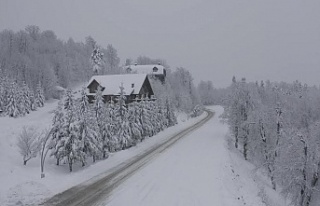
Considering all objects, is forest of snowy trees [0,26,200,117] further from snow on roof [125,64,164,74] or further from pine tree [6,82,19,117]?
snow on roof [125,64,164,74]

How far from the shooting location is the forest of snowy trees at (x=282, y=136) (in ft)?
84.5

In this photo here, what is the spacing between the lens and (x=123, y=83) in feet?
218

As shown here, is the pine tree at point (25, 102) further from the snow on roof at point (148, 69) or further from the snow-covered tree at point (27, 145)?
the snow on roof at point (148, 69)

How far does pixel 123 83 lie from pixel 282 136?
40870 millimetres

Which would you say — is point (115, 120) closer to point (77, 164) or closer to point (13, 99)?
point (77, 164)

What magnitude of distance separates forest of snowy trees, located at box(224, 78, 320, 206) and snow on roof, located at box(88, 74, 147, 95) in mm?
22646

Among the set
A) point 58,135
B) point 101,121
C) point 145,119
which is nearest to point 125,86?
point 145,119

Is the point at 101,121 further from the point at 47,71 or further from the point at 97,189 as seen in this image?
the point at 47,71

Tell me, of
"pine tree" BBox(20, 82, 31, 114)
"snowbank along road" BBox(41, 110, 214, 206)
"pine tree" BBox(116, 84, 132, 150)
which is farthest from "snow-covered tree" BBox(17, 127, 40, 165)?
"pine tree" BBox(20, 82, 31, 114)

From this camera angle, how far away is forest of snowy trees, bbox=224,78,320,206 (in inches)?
1014

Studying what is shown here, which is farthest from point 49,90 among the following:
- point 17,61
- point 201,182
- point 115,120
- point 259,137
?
point 201,182

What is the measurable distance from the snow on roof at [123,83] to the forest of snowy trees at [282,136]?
74.3ft

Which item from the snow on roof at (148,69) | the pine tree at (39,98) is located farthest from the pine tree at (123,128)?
the snow on roof at (148,69)

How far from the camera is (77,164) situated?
3123 centimetres
